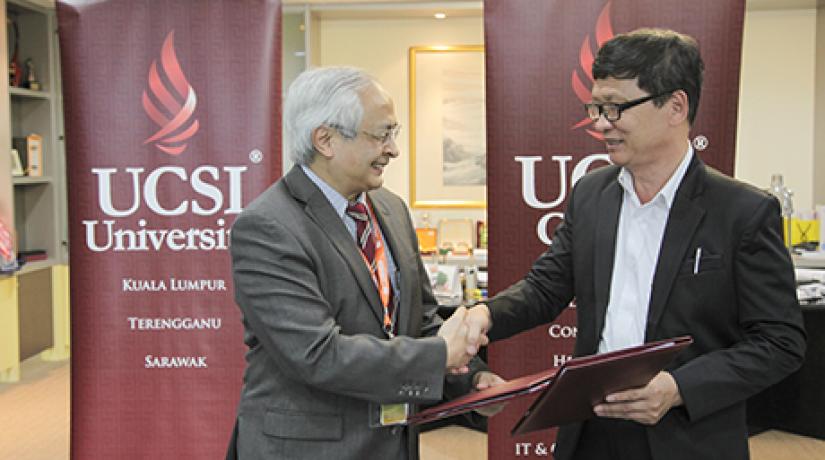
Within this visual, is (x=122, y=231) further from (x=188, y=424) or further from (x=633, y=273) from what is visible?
(x=633, y=273)

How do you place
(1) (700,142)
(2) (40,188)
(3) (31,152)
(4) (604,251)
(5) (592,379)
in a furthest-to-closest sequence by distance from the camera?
(2) (40,188)
(3) (31,152)
(1) (700,142)
(4) (604,251)
(5) (592,379)

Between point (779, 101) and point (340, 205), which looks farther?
point (779, 101)

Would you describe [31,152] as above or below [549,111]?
below

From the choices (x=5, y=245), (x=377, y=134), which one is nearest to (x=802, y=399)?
(x=377, y=134)

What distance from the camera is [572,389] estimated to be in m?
1.62

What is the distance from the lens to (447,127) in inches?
264

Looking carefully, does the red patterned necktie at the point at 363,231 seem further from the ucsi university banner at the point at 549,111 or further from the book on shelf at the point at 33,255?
the book on shelf at the point at 33,255

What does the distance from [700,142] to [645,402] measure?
59.8 inches

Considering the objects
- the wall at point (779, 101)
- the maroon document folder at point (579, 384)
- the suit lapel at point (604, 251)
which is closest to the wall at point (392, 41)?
the wall at point (779, 101)

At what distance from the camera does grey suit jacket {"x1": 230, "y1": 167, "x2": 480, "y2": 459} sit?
1.79 meters

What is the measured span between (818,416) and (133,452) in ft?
11.7

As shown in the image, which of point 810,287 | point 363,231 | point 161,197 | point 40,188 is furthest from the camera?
point 40,188

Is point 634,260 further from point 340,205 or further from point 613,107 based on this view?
point 340,205

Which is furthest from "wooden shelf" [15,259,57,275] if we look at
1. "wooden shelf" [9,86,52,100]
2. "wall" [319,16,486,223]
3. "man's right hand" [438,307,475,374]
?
"man's right hand" [438,307,475,374]
